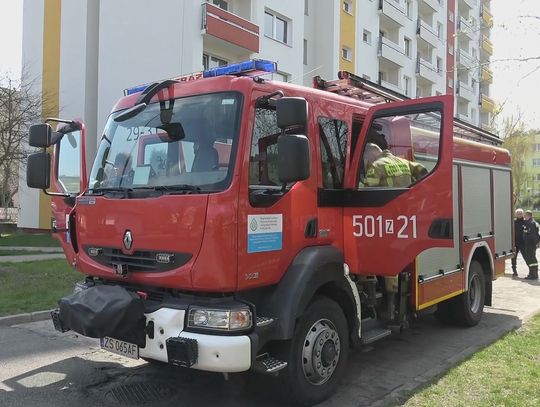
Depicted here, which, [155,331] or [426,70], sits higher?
[426,70]

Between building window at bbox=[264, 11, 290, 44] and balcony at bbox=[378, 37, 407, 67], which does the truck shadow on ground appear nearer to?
building window at bbox=[264, 11, 290, 44]

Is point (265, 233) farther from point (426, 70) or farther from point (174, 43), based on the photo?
point (426, 70)

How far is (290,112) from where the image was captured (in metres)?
3.97

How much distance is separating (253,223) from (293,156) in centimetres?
61

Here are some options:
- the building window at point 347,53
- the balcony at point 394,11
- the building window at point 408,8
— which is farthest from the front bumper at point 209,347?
the building window at point 408,8

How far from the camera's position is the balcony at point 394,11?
105 ft

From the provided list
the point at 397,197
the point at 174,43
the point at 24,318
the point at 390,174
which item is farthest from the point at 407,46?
the point at 397,197

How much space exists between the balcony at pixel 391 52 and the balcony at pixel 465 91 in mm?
12103

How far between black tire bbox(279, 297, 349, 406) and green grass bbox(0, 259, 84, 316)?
5091 mm

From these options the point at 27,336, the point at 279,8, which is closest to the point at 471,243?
the point at 27,336

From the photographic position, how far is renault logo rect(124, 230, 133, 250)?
4.44m

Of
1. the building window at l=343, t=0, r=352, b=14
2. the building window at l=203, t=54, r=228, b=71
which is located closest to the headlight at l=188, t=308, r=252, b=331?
the building window at l=203, t=54, r=228, b=71

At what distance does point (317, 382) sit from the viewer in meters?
4.64

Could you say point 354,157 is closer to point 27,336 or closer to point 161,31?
point 27,336
